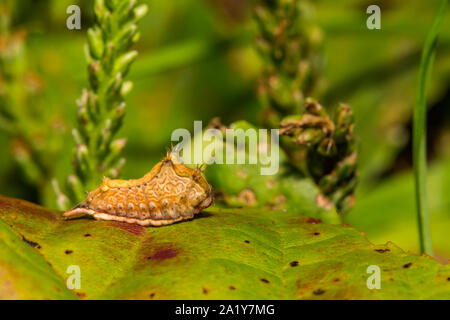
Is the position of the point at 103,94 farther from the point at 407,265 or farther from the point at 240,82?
the point at 240,82

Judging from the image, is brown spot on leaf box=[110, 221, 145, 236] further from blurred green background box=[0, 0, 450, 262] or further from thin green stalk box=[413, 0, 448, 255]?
blurred green background box=[0, 0, 450, 262]

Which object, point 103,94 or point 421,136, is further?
point 103,94

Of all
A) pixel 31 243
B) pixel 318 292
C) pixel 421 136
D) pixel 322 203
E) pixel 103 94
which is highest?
pixel 103 94

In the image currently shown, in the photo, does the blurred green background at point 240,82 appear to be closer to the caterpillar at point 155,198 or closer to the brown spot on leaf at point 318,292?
the caterpillar at point 155,198

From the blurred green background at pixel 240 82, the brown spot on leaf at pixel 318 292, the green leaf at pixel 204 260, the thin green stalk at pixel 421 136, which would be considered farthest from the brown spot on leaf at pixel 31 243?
the blurred green background at pixel 240 82

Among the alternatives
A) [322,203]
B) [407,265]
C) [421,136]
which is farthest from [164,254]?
[421,136]

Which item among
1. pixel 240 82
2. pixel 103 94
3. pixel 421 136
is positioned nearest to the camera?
pixel 421 136
